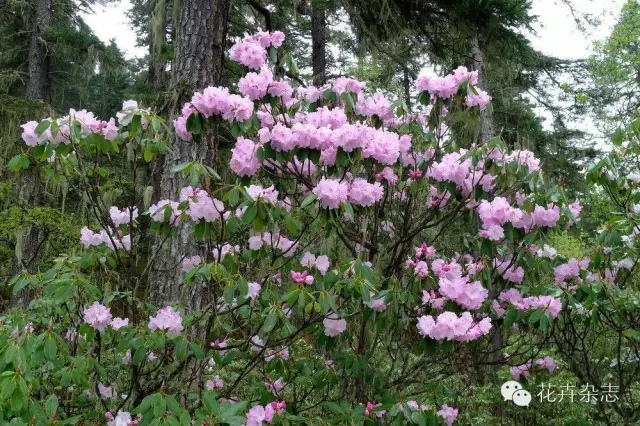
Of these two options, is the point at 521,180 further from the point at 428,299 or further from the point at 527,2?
the point at 527,2

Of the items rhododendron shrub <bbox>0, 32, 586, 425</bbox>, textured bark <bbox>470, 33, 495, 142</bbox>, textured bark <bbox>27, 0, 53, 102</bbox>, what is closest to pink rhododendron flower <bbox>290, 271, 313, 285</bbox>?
rhododendron shrub <bbox>0, 32, 586, 425</bbox>

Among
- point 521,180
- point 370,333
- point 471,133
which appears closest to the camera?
point 521,180

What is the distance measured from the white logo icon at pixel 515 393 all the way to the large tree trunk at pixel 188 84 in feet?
6.23

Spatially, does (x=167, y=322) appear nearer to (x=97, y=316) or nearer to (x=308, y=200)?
(x=97, y=316)

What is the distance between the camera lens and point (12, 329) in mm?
2148

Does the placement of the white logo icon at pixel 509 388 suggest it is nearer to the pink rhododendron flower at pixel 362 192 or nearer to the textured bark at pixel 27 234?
the pink rhododendron flower at pixel 362 192

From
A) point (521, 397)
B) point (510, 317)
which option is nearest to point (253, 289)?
point (510, 317)

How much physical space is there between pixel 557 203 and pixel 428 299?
0.71 meters

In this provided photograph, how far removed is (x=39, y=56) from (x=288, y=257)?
8189 mm

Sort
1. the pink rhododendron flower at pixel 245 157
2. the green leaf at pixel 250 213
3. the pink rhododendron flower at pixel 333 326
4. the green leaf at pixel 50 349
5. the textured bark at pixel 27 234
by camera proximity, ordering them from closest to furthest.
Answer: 1. the green leaf at pixel 50 349
2. the green leaf at pixel 250 213
3. the pink rhododendron flower at pixel 245 157
4. the pink rhododendron flower at pixel 333 326
5. the textured bark at pixel 27 234

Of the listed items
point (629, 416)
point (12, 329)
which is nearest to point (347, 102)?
point (12, 329)

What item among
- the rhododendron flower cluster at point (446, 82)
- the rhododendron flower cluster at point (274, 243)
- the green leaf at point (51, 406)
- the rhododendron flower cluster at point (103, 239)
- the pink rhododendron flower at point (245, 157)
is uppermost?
the rhododendron flower cluster at point (446, 82)

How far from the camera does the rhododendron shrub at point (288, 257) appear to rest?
2.05 metres

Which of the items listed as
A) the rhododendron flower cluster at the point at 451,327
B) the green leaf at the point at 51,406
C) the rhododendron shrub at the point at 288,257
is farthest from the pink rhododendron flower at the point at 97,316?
the rhododendron flower cluster at the point at 451,327
